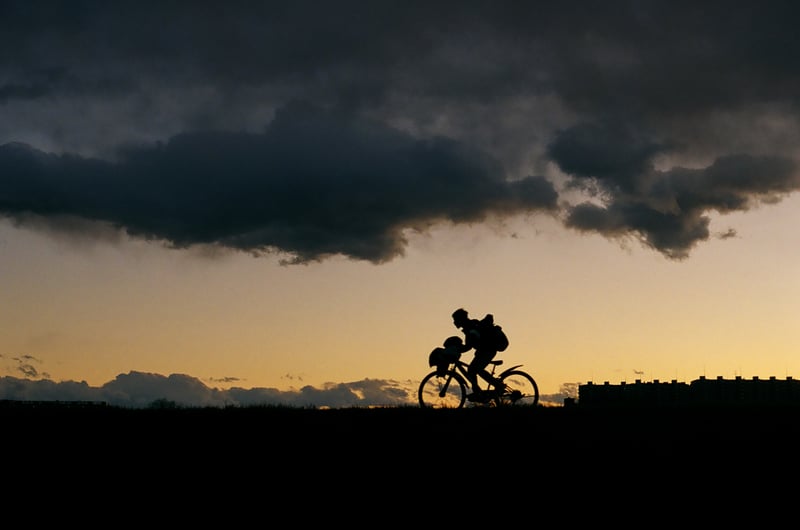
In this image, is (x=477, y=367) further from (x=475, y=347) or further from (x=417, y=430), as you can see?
(x=417, y=430)

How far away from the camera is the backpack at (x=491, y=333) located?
2136 cm

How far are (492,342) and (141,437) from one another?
9.31 meters

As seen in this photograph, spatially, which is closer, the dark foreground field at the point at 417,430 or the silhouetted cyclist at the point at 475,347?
the dark foreground field at the point at 417,430

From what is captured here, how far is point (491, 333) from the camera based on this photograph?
70.1 ft

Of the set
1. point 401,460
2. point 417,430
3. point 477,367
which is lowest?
point 401,460

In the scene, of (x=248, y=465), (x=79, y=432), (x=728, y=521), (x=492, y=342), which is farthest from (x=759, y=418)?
(x=79, y=432)

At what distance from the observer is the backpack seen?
70.1 ft

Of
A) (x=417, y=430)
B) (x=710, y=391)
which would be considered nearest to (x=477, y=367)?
(x=417, y=430)

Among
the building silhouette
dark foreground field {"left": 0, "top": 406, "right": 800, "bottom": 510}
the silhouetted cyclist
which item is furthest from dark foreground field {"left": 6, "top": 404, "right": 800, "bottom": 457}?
the building silhouette

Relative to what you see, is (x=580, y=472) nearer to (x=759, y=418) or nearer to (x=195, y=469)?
(x=195, y=469)

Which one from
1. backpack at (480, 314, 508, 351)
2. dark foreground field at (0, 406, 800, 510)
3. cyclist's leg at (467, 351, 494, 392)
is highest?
backpack at (480, 314, 508, 351)

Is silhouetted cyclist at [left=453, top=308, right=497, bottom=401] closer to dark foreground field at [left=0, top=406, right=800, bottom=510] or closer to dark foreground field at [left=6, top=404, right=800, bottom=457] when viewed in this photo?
dark foreground field at [left=6, top=404, right=800, bottom=457]

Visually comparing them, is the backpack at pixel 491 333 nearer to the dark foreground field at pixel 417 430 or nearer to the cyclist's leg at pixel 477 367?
the cyclist's leg at pixel 477 367

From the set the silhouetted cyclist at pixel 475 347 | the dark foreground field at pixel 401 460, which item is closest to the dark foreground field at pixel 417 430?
the dark foreground field at pixel 401 460
